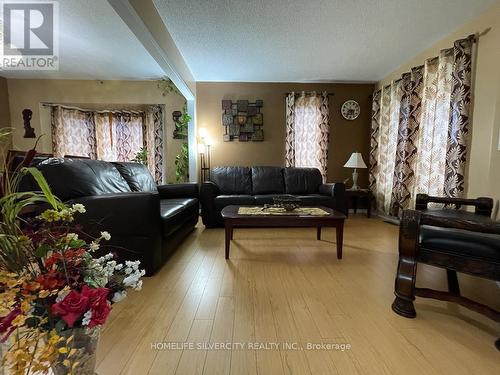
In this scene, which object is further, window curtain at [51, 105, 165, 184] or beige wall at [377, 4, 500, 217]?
window curtain at [51, 105, 165, 184]

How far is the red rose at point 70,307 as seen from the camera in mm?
510

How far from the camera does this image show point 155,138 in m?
4.55

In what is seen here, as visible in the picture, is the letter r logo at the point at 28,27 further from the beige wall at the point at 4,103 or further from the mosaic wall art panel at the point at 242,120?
the mosaic wall art panel at the point at 242,120

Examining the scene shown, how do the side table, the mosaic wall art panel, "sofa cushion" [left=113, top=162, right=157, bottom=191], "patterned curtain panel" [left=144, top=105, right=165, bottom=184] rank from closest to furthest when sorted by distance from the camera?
"sofa cushion" [left=113, top=162, right=157, bottom=191], the side table, the mosaic wall art panel, "patterned curtain panel" [left=144, top=105, right=165, bottom=184]

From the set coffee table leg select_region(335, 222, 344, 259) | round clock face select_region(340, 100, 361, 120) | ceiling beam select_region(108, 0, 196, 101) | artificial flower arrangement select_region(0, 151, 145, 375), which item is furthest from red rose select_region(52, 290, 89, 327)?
round clock face select_region(340, 100, 361, 120)

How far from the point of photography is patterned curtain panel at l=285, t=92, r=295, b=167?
427 centimetres

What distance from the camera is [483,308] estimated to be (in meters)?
1.27

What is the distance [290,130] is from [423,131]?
1983 millimetres

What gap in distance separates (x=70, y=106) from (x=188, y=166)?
2555 mm

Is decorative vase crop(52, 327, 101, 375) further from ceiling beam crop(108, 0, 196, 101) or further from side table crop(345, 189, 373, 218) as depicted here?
side table crop(345, 189, 373, 218)

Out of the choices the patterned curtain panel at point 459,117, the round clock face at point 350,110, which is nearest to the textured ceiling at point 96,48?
the round clock face at point 350,110

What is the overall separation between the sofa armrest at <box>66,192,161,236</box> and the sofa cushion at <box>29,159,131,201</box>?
0.53ft

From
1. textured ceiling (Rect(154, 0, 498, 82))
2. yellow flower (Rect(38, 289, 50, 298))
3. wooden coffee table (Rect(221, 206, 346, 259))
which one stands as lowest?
wooden coffee table (Rect(221, 206, 346, 259))

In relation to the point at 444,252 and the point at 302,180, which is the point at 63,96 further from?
the point at 444,252
